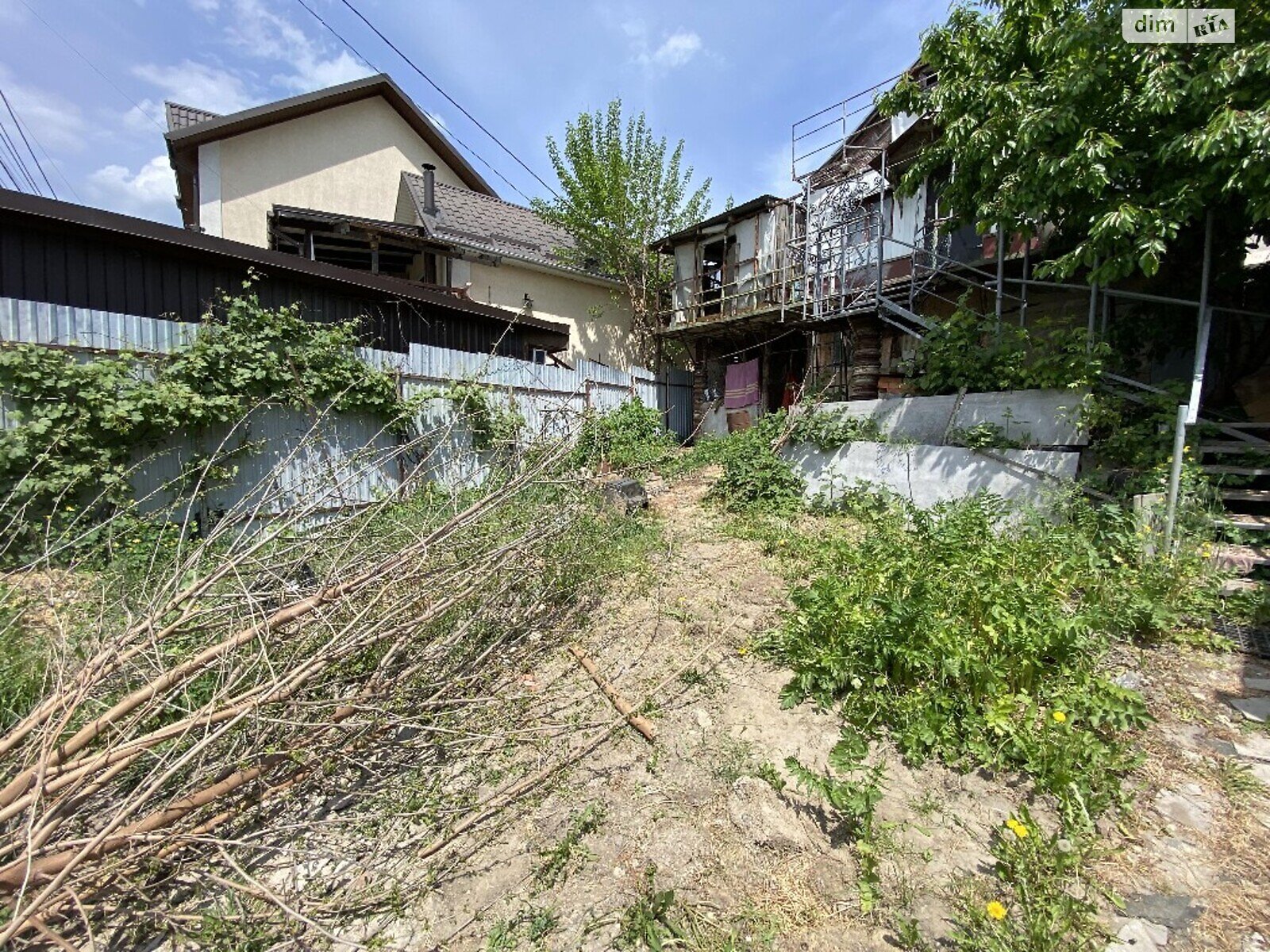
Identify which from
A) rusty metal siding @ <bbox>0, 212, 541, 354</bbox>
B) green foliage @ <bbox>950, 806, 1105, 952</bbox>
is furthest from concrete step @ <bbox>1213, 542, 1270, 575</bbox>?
rusty metal siding @ <bbox>0, 212, 541, 354</bbox>

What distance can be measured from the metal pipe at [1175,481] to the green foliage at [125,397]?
633 cm

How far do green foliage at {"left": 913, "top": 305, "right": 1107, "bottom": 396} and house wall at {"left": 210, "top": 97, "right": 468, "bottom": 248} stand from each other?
1273 centimetres

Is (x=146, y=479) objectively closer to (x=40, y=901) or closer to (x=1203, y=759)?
(x=40, y=901)

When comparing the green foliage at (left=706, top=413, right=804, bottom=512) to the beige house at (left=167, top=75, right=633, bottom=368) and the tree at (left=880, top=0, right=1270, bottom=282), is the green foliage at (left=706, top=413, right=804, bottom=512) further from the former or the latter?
the beige house at (left=167, top=75, right=633, bottom=368)

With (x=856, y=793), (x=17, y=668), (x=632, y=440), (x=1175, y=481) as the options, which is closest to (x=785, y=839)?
(x=856, y=793)

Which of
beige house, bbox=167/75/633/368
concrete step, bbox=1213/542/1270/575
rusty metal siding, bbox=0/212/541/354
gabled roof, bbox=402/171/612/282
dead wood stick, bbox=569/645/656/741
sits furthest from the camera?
gabled roof, bbox=402/171/612/282

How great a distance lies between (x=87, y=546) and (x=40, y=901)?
4.16m

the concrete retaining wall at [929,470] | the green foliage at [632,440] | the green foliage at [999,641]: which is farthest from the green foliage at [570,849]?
the concrete retaining wall at [929,470]

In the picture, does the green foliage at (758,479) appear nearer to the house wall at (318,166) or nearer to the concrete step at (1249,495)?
the concrete step at (1249,495)

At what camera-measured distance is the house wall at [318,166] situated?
11.5 meters

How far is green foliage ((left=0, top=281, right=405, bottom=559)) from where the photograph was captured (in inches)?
158

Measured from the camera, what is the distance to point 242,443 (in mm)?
5164

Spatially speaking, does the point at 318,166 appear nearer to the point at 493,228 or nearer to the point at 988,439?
the point at 493,228

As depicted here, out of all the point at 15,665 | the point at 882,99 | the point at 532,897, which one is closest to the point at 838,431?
the point at 882,99
